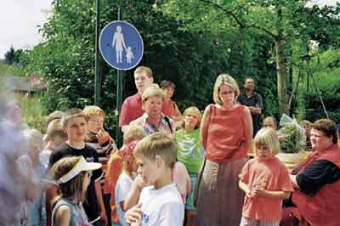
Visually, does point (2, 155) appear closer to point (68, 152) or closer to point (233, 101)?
point (68, 152)

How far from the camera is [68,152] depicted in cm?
457

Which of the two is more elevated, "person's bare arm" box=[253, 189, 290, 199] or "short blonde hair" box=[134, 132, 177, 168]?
"short blonde hair" box=[134, 132, 177, 168]

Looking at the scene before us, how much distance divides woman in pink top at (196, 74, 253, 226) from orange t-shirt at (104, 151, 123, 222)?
1.09 m

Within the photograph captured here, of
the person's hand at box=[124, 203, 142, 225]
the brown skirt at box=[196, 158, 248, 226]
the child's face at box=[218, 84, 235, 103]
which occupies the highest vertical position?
the child's face at box=[218, 84, 235, 103]

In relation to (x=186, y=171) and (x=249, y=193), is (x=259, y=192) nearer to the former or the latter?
(x=249, y=193)

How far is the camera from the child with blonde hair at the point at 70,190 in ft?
12.0

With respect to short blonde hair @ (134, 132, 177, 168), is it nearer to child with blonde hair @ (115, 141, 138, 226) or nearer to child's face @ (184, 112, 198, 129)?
child with blonde hair @ (115, 141, 138, 226)

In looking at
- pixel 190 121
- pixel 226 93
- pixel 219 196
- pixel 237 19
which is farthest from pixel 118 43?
pixel 237 19

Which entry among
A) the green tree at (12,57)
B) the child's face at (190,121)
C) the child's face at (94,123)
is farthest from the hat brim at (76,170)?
the child's face at (190,121)

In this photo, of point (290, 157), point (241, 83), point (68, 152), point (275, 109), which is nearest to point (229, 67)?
point (241, 83)

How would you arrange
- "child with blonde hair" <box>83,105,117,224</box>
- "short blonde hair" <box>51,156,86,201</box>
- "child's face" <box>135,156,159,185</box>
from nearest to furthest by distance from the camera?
"child's face" <box>135,156,159,185</box> < "short blonde hair" <box>51,156,86,201</box> < "child with blonde hair" <box>83,105,117,224</box>

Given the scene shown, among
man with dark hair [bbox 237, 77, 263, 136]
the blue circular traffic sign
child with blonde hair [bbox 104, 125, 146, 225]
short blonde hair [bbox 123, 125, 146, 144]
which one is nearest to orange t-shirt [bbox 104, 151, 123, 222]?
child with blonde hair [bbox 104, 125, 146, 225]

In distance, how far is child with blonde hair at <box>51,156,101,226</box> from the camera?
12.0 ft

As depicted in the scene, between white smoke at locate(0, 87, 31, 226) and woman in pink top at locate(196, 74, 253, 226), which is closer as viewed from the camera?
white smoke at locate(0, 87, 31, 226)
